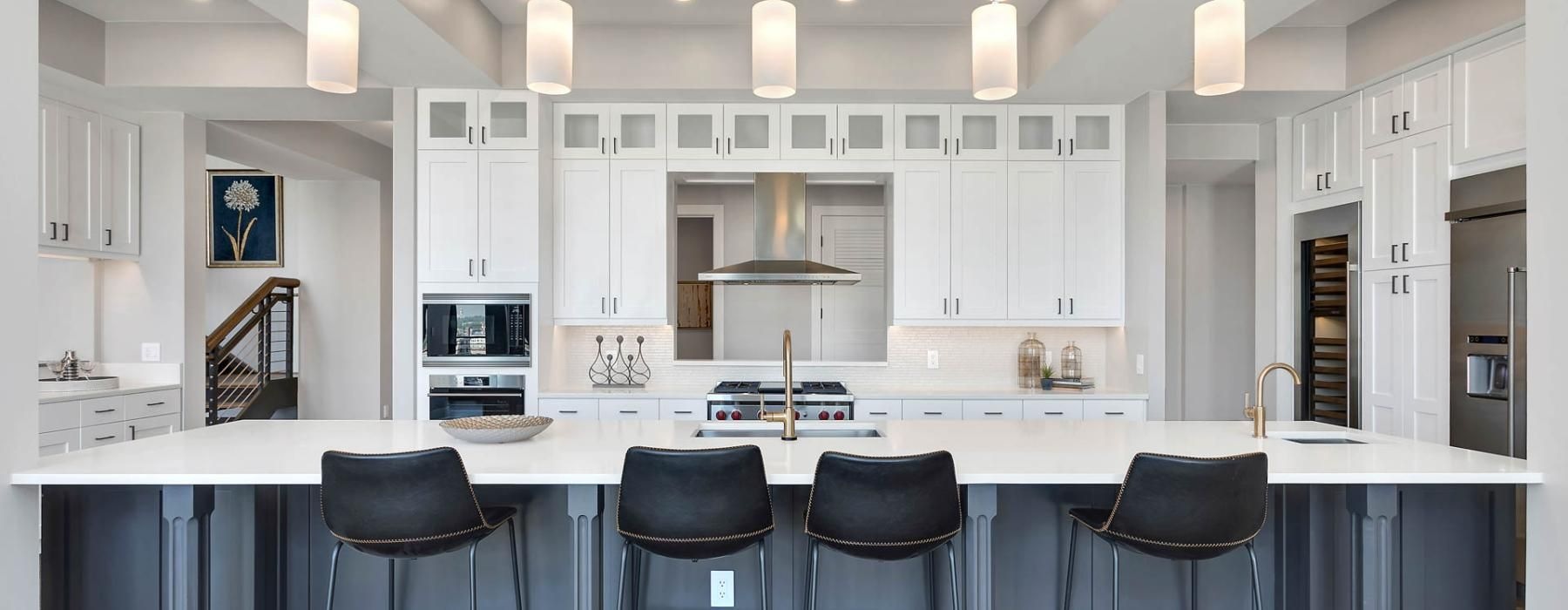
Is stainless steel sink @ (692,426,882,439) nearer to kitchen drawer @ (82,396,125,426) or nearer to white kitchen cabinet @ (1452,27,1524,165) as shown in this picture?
white kitchen cabinet @ (1452,27,1524,165)

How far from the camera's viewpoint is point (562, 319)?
457cm

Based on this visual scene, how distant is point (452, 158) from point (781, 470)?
Answer: 3129mm

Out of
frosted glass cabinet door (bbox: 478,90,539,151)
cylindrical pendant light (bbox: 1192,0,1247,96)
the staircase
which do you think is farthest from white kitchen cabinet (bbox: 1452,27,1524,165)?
the staircase

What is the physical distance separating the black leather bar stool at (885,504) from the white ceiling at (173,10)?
3911mm

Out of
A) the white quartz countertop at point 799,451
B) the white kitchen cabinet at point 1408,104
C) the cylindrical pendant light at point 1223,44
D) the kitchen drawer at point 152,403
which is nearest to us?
the white quartz countertop at point 799,451

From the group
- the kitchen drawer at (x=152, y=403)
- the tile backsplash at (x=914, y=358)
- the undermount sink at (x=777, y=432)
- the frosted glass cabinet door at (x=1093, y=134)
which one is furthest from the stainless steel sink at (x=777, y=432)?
the kitchen drawer at (x=152, y=403)

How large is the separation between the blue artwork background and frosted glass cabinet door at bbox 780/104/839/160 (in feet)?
17.6

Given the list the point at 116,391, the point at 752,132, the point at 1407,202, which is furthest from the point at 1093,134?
the point at 116,391

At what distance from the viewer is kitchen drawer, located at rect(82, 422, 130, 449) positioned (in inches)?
163

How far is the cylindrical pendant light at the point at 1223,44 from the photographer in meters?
2.39

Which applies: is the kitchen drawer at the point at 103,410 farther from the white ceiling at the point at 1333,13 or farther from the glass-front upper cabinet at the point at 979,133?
the white ceiling at the point at 1333,13

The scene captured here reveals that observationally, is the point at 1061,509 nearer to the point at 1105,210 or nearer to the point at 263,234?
the point at 1105,210

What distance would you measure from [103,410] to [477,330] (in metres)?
2.10

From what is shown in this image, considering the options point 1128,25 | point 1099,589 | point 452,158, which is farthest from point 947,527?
point 452,158
